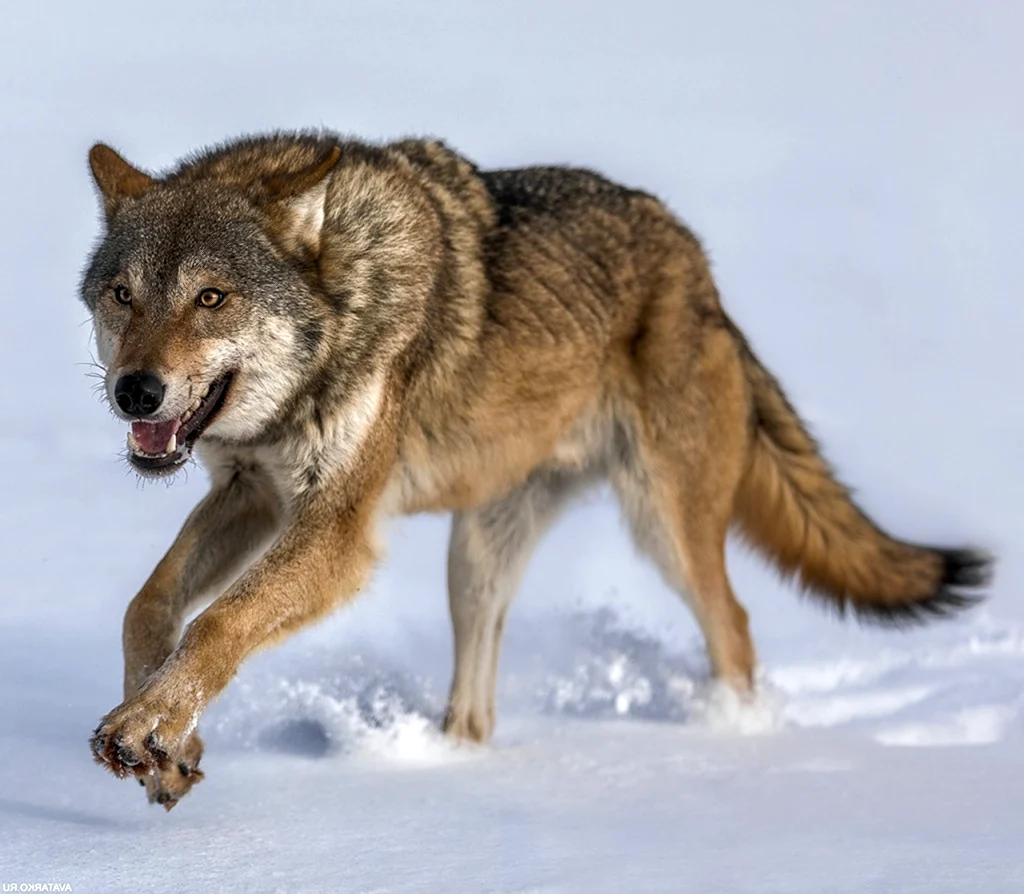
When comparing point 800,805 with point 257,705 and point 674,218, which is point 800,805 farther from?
point 674,218

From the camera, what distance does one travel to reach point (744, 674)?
6.73m

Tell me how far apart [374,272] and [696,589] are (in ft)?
7.18

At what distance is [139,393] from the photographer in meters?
4.68

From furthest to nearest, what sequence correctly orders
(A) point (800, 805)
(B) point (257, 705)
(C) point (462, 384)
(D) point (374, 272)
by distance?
(B) point (257, 705), (C) point (462, 384), (D) point (374, 272), (A) point (800, 805)

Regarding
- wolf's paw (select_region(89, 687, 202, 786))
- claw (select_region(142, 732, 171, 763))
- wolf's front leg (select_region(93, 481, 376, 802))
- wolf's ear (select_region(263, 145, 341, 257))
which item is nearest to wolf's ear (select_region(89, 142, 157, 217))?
wolf's ear (select_region(263, 145, 341, 257))

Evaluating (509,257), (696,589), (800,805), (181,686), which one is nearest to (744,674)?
(696,589)

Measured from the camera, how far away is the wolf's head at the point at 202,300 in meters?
4.81

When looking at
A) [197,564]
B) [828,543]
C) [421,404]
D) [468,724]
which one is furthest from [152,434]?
[828,543]

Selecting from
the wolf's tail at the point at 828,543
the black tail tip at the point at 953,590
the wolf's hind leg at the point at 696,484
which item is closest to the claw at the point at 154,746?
the wolf's hind leg at the point at 696,484

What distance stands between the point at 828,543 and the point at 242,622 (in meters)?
3.10

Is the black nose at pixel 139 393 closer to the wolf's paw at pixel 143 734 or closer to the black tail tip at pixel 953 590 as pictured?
the wolf's paw at pixel 143 734

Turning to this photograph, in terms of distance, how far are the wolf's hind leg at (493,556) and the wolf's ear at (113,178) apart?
2.21m

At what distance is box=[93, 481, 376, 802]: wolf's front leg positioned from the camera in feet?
14.5

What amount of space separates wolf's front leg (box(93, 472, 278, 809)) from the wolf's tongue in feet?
2.52
